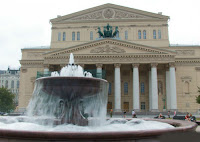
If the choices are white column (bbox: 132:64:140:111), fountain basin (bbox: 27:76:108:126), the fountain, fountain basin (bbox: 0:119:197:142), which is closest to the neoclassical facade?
white column (bbox: 132:64:140:111)

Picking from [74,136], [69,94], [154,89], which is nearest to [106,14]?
[154,89]

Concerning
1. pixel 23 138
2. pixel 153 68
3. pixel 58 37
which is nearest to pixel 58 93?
pixel 23 138

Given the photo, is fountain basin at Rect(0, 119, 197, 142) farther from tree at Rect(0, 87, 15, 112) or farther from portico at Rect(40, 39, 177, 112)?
tree at Rect(0, 87, 15, 112)

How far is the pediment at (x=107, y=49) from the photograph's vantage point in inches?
1651

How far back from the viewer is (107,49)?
42.7 m

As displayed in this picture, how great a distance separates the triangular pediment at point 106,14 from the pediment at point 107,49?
10.6 meters

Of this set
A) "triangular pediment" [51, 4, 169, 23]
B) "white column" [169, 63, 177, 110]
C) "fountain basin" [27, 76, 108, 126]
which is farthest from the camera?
"triangular pediment" [51, 4, 169, 23]

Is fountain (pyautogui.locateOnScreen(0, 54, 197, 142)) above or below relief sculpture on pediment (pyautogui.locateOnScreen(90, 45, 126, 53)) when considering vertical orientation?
below

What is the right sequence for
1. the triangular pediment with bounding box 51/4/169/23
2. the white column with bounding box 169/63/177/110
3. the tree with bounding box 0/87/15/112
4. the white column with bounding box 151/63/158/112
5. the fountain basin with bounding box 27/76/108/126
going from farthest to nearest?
1. the tree with bounding box 0/87/15/112
2. the triangular pediment with bounding box 51/4/169/23
3. the white column with bounding box 169/63/177/110
4. the white column with bounding box 151/63/158/112
5. the fountain basin with bounding box 27/76/108/126

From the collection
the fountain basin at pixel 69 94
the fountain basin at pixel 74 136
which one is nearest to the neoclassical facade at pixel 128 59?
the fountain basin at pixel 69 94

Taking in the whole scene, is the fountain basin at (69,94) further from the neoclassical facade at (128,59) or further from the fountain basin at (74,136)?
the neoclassical facade at (128,59)

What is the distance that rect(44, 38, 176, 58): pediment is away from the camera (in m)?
41.9

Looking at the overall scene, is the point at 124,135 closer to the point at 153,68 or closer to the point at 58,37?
the point at 153,68

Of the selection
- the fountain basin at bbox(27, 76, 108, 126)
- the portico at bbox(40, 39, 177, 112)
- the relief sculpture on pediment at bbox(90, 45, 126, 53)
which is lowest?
the fountain basin at bbox(27, 76, 108, 126)
